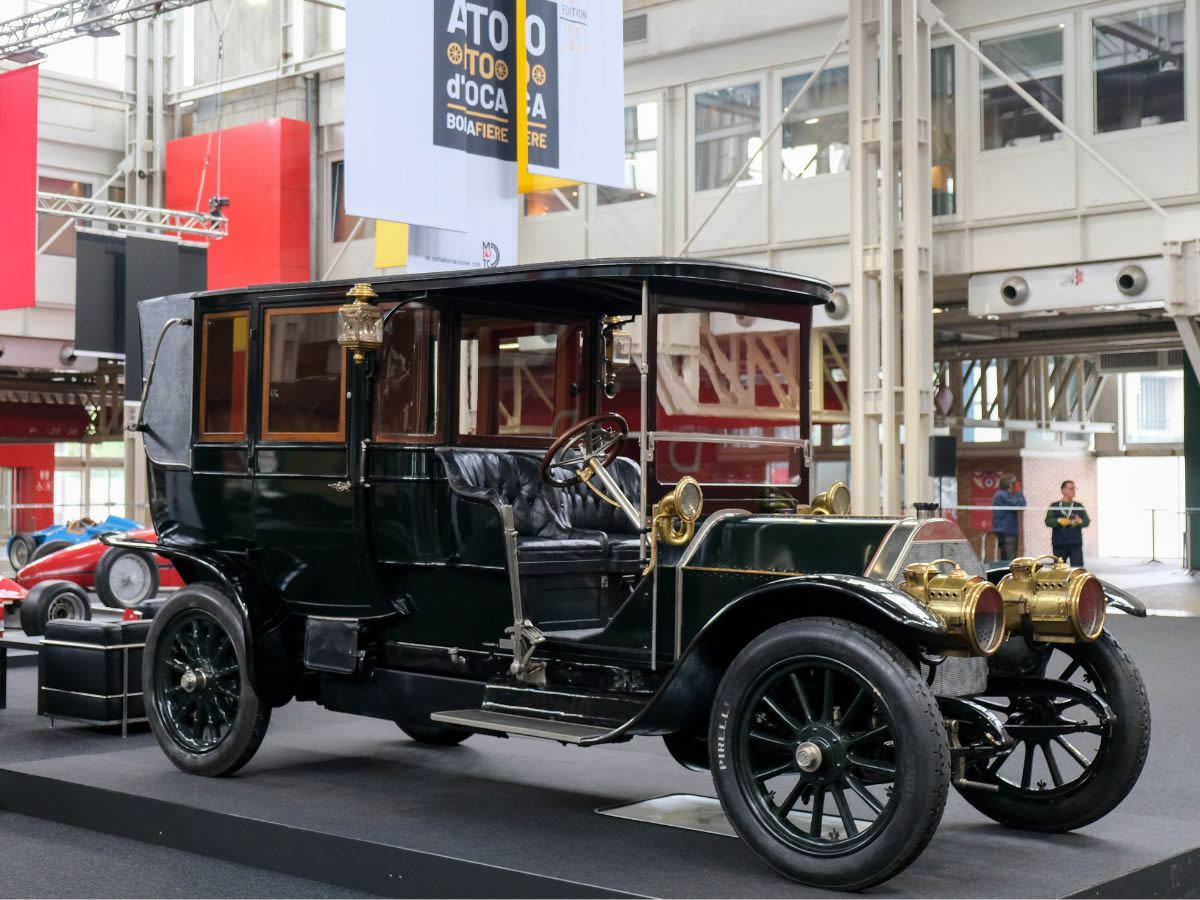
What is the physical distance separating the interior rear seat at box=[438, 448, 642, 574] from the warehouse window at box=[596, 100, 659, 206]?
478 inches

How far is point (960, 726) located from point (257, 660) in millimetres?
2567

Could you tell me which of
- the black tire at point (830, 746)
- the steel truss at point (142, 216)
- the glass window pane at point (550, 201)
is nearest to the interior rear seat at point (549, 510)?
the black tire at point (830, 746)

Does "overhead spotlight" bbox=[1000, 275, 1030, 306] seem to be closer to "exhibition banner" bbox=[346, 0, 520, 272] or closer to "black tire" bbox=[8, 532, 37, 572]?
"exhibition banner" bbox=[346, 0, 520, 272]

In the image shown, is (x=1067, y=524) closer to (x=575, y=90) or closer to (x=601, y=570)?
(x=575, y=90)

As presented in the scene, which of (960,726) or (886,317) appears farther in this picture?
(886,317)

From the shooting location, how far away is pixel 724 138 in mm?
17047

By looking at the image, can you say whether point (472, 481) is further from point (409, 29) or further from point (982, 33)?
point (982, 33)

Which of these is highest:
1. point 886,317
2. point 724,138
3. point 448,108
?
point 724,138

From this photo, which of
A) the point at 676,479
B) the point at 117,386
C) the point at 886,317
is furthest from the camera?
the point at 117,386

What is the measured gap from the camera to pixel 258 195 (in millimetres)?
20656

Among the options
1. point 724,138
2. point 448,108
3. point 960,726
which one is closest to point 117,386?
point 724,138

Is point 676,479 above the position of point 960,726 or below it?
above

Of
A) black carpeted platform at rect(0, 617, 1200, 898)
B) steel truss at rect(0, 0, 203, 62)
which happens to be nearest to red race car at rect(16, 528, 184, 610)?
steel truss at rect(0, 0, 203, 62)

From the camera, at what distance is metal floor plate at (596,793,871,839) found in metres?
4.74
